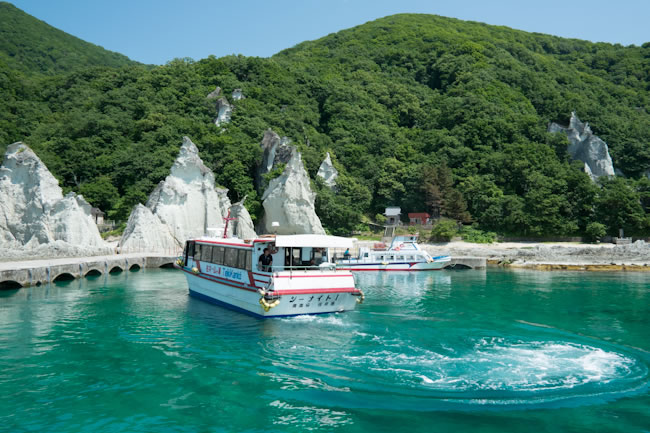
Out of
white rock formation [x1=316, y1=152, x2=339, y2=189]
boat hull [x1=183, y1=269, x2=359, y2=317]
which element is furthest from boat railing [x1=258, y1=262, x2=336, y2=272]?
white rock formation [x1=316, y1=152, x2=339, y2=189]

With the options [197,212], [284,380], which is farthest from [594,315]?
[197,212]

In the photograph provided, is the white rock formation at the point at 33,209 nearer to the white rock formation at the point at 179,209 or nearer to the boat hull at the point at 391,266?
the white rock formation at the point at 179,209

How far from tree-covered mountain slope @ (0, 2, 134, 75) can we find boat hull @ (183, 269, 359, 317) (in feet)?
336

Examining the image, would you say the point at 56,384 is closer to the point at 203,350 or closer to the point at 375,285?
the point at 203,350

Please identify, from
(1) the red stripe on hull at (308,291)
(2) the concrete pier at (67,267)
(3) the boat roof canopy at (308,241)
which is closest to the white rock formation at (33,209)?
(2) the concrete pier at (67,267)

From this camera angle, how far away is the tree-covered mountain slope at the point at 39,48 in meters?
107

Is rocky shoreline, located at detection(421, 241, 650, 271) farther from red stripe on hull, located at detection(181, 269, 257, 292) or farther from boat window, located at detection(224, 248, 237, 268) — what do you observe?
boat window, located at detection(224, 248, 237, 268)

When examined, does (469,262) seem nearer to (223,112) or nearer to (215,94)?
(223,112)

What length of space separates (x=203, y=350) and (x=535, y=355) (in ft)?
34.6

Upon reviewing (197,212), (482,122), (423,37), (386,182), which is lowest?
(197,212)

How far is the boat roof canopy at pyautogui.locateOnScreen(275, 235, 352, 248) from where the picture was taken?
17559 mm

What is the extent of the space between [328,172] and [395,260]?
26.8 m

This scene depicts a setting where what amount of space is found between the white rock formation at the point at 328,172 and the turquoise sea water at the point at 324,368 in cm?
4405

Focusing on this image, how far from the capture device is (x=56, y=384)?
432 inches
